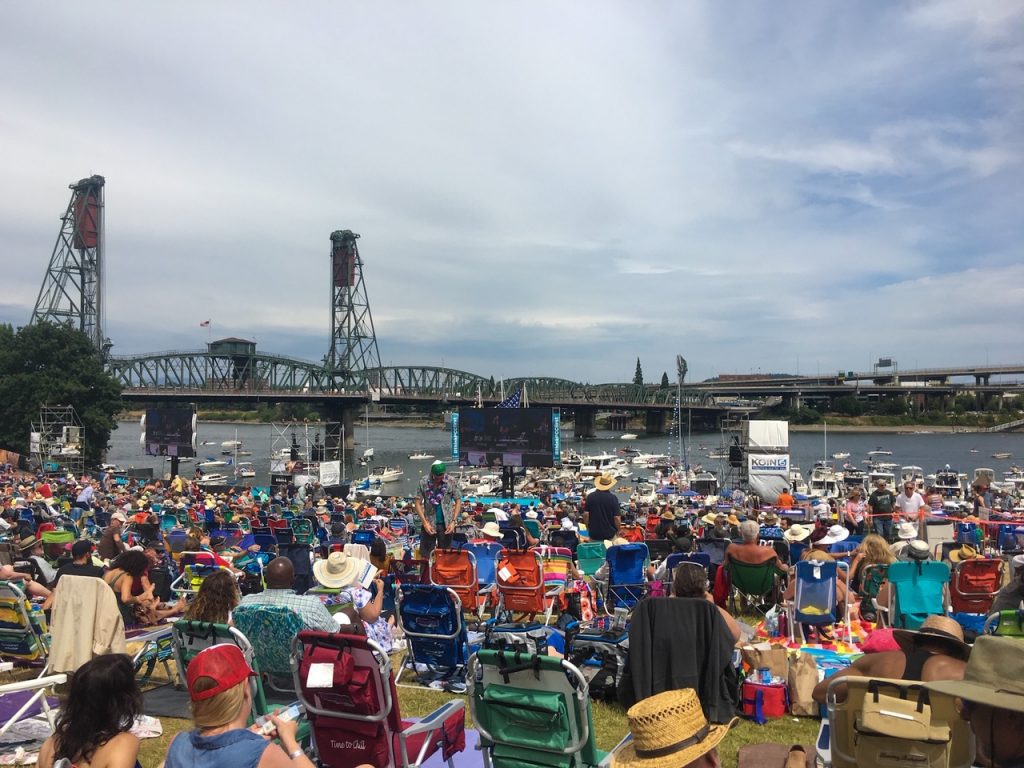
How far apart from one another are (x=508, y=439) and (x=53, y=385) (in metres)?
40.8

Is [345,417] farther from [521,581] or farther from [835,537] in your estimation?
[521,581]

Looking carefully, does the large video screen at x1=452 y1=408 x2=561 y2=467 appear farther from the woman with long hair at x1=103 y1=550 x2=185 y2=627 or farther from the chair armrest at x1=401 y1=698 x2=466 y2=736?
the chair armrest at x1=401 y1=698 x2=466 y2=736

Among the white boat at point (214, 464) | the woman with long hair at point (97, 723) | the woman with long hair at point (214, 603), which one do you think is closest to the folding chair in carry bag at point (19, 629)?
the woman with long hair at point (214, 603)

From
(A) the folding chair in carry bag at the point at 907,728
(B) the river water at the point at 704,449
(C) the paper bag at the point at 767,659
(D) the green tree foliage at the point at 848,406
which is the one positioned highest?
(D) the green tree foliage at the point at 848,406

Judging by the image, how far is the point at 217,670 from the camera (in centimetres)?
274

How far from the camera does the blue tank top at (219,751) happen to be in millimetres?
2629

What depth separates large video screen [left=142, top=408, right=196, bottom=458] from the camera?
113ft

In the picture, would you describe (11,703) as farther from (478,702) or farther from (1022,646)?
(1022,646)

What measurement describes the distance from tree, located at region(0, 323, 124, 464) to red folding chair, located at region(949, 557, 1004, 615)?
56566 millimetres

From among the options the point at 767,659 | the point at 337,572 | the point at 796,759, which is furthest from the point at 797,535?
the point at 796,759

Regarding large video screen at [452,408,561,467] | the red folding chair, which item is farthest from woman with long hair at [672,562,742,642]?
large video screen at [452,408,561,467]

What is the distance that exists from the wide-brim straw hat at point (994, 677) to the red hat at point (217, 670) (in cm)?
232

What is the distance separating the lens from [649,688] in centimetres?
383

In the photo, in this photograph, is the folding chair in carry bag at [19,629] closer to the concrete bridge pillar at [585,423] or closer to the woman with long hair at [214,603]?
the woman with long hair at [214,603]
